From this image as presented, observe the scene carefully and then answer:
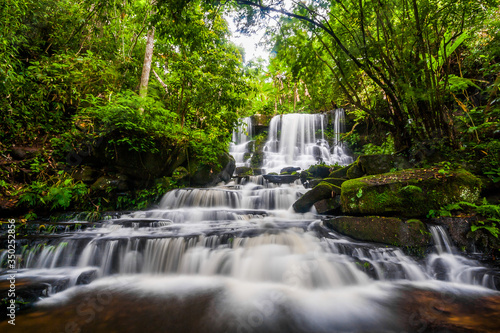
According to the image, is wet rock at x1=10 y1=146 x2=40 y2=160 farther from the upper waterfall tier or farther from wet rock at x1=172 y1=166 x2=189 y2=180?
the upper waterfall tier

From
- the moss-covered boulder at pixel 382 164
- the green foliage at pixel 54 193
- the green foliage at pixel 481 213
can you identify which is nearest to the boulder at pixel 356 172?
the moss-covered boulder at pixel 382 164

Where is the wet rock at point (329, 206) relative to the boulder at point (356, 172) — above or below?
below

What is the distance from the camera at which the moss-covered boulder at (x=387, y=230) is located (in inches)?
148

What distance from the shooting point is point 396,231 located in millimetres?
3865

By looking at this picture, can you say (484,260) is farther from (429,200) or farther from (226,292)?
(226,292)

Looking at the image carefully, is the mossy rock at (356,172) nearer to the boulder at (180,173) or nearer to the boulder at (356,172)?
the boulder at (356,172)

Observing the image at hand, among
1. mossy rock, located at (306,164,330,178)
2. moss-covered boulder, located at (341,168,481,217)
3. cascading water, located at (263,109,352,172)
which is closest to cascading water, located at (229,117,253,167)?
cascading water, located at (263,109,352,172)

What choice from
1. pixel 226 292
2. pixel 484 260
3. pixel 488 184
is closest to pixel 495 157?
pixel 488 184

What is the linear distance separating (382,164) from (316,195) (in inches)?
83.5

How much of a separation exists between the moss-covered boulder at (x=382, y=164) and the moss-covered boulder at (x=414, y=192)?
1.06 metres

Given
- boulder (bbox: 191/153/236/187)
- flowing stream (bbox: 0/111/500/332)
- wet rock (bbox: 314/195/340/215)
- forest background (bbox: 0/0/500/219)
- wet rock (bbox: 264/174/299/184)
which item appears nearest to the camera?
flowing stream (bbox: 0/111/500/332)

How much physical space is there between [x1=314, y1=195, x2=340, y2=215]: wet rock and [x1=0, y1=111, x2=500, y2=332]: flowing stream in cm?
98

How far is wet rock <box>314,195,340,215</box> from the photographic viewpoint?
573 cm

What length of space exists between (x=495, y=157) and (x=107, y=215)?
9908 millimetres
